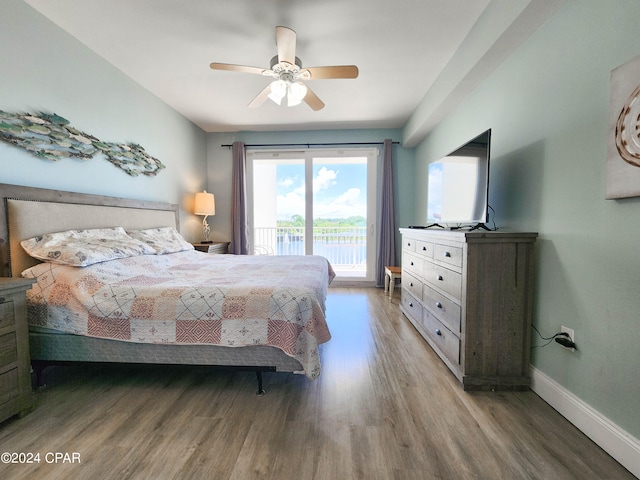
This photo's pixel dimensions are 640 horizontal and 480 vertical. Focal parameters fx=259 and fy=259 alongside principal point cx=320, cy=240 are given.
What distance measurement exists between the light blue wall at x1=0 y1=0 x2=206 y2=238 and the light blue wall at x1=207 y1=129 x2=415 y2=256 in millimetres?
1016

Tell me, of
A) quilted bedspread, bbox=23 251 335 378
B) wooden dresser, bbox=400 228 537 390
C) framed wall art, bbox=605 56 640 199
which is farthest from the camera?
wooden dresser, bbox=400 228 537 390

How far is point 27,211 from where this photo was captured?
177 centimetres

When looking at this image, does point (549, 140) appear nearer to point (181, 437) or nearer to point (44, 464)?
point (181, 437)

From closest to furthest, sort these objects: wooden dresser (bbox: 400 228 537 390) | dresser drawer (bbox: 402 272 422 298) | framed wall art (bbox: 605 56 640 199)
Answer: framed wall art (bbox: 605 56 640 199) < wooden dresser (bbox: 400 228 537 390) < dresser drawer (bbox: 402 272 422 298)

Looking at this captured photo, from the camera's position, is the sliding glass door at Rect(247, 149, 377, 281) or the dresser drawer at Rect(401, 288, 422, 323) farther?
the sliding glass door at Rect(247, 149, 377, 281)

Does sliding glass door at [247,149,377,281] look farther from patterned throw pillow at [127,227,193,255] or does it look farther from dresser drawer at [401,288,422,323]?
patterned throw pillow at [127,227,193,255]

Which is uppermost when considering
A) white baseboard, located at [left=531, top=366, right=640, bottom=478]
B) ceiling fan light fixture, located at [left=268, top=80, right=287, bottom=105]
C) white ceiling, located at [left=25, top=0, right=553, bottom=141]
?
white ceiling, located at [left=25, top=0, right=553, bottom=141]

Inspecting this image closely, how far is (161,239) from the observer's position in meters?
2.79

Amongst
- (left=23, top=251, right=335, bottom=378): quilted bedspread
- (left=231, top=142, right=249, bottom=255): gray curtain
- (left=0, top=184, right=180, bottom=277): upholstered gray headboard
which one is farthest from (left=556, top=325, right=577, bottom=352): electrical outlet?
(left=231, top=142, right=249, bottom=255): gray curtain

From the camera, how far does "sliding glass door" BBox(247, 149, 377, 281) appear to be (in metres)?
4.45

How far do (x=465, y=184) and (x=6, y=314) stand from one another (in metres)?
3.11

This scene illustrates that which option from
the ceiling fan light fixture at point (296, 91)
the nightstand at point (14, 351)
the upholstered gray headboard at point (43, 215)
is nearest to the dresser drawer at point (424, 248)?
the ceiling fan light fixture at point (296, 91)

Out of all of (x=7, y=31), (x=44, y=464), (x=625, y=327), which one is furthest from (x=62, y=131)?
(x=625, y=327)

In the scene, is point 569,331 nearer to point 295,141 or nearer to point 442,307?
point 442,307
